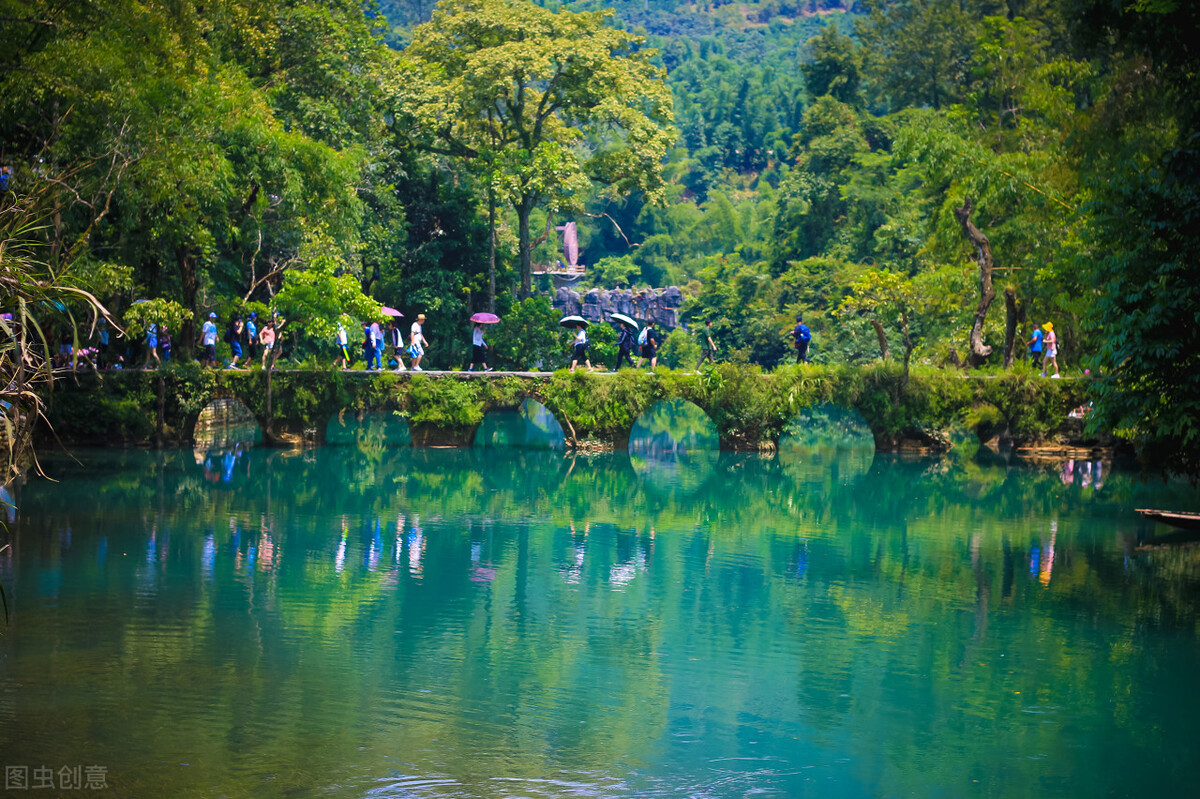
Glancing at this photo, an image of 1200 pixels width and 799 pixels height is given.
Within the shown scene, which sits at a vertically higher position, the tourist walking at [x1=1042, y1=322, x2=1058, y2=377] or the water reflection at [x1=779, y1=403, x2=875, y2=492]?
the tourist walking at [x1=1042, y1=322, x2=1058, y2=377]

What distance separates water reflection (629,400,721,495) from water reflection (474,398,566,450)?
2787 mm

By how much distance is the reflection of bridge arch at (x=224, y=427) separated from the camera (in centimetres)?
3400

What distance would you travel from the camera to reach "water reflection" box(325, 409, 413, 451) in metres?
34.9

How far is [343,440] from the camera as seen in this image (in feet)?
117

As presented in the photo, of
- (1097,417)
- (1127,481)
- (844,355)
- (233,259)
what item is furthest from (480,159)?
(1097,417)

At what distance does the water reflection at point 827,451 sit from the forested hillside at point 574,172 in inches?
131

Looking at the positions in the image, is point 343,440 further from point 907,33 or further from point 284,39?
point 907,33

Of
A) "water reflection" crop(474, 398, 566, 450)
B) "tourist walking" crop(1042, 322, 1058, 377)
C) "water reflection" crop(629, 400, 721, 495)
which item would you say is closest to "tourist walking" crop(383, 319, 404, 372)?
"water reflection" crop(474, 398, 566, 450)

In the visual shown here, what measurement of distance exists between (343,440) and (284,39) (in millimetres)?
12011

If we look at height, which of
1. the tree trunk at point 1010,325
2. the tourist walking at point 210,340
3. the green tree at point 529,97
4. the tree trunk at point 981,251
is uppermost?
the green tree at point 529,97

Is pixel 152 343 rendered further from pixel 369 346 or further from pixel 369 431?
pixel 369 431

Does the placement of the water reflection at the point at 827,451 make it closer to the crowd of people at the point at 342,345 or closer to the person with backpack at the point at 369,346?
the crowd of people at the point at 342,345

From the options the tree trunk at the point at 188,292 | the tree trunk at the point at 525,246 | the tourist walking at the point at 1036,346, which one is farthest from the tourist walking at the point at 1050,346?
the tree trunk at the point at 188,292

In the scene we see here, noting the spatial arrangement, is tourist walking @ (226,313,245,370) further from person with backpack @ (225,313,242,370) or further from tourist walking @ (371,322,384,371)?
tourist walking @ (371,322,384,371)
